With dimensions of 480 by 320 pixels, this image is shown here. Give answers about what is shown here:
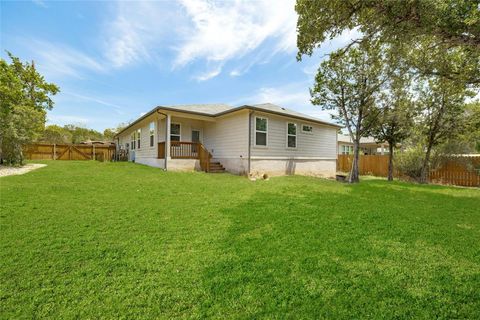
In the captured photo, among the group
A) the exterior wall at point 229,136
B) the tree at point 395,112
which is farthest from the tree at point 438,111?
the exterior wall at point 229,136

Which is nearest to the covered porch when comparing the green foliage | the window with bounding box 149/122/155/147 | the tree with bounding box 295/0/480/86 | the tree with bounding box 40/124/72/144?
the window with bounding box 149/122/155/147

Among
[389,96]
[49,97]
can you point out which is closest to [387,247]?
[389,96]

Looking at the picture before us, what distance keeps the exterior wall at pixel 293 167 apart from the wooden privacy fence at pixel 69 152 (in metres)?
→ 14.9

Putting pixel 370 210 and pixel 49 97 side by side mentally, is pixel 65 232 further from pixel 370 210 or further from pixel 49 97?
pixel 49 97

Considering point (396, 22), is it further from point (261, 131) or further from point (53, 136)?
point (53, 136)

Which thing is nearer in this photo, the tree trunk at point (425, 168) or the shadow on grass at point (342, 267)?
the shadow on grass at point (342, 267)

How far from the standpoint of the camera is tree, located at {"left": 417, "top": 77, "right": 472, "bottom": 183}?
10.9m

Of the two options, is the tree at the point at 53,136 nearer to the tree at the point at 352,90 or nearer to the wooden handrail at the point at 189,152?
the wooden handrail at the point at 189,152

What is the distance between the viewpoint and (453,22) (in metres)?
4.21

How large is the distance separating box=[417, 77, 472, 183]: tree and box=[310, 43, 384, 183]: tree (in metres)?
2.39

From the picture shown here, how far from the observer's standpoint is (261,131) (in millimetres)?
11953

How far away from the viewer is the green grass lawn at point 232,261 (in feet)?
6.57

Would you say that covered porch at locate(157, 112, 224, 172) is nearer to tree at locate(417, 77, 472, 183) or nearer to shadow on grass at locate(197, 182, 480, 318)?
shadow on grass at locate(197, 182, 480, 318)

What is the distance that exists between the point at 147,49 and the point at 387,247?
12.5 metres
